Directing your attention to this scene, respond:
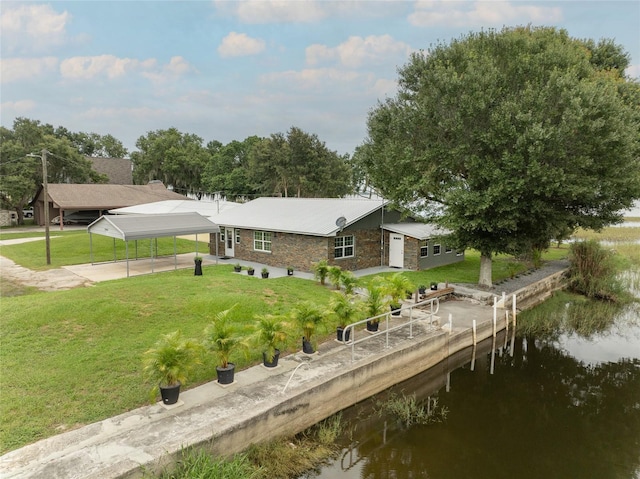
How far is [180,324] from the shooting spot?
11.2 m

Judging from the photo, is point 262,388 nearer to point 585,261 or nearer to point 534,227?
point 534,227

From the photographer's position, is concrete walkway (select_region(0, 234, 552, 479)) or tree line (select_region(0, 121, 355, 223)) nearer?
concrete walkway (select_region(0, 234, 552, 479))

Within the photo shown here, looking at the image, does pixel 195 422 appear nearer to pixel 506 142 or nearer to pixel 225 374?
pixel 225 374

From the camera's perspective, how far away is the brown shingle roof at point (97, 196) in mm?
38719

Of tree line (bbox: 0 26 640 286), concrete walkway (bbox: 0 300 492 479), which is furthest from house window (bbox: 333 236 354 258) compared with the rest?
concrete walkway (bbox: 0 300 492 479)

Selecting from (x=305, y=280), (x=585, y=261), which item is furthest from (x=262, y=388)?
(x=585, y=261)

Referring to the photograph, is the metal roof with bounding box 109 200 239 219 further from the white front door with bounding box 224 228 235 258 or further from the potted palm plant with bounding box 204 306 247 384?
the potted palm plant with bounding box 204 306 247 384

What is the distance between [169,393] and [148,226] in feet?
45.9

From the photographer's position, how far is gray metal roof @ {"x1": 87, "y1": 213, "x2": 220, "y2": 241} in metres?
18.6

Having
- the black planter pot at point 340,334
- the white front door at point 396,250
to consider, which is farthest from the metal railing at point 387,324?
the white front door at point 396,250

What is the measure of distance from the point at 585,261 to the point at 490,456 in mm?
16869

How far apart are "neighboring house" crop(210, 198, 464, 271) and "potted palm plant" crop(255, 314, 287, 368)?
10.0 metres

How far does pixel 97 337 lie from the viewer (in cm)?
1007

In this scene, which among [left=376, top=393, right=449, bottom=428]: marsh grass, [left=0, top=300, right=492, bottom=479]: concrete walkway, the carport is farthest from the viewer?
the carport
